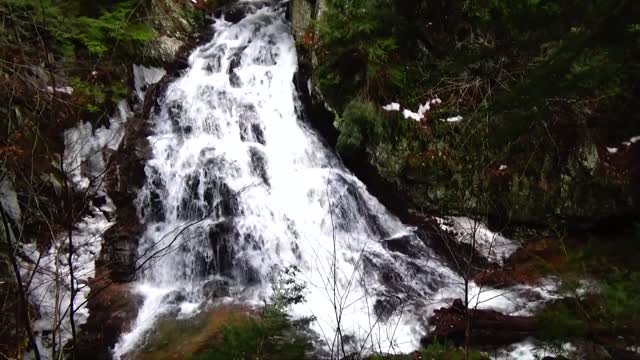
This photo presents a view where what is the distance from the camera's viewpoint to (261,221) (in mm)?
7738

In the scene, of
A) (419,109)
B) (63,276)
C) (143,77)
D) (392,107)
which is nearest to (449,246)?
(419,109)

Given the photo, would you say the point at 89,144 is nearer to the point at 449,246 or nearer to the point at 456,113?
the point at 449,246

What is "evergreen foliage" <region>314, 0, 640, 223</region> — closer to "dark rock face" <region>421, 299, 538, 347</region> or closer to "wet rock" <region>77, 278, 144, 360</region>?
"dark rock face" <region>421, 299, 538, 347</region>

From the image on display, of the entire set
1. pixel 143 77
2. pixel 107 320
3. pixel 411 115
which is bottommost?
pixel 107 320

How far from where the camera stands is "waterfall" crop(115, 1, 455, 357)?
6.55 m

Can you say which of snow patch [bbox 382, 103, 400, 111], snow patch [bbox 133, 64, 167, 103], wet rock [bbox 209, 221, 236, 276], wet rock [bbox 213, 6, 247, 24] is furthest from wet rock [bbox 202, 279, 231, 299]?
wet rock [bbox 213, 6, 247, 24]

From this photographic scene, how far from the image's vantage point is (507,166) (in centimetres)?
808

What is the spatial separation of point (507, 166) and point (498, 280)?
220 centimetres

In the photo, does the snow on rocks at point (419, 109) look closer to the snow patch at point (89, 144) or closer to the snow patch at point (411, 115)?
the snow patch at point (411, 115)

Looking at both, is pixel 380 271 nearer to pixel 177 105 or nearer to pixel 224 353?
pixel 224 353

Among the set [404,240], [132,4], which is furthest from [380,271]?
[132,4]

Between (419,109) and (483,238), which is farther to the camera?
(419,109)

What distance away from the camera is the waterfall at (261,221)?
6555 mm

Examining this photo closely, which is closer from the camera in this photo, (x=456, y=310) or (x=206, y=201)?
(x=456, y=310)
